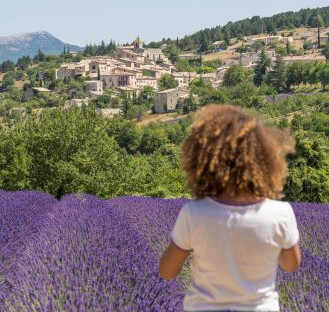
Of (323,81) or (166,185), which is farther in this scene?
(323,81)

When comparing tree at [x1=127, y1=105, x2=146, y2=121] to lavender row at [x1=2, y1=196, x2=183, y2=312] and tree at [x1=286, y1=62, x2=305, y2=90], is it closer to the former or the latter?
tree at [x1=286, y1=62, x2=305, y2=90]

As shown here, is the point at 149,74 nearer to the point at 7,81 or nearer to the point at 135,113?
the point at 7,81

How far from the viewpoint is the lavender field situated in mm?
2840

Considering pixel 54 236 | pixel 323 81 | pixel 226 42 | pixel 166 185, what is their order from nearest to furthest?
1. pixel 54 236
2. pixel 166 185
3. pixel 323 81
4. pixel 226 42

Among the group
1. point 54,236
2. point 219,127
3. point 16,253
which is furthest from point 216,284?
point 16,253

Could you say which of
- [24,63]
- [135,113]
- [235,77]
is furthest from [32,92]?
[235,77]

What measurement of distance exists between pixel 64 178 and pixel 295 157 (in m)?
5.30

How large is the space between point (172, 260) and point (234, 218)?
0.30m

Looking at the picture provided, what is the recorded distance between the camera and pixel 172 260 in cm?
188

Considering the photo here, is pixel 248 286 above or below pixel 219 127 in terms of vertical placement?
below

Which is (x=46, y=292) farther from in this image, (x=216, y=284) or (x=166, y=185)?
(x=166, y=185)

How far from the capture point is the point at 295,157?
459 inches

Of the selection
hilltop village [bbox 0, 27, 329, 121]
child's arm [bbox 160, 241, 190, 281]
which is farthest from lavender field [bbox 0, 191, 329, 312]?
hilltop village [bbox 0, 27, 329, 121]

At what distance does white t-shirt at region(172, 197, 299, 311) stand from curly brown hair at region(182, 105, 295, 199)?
2.5 inches
